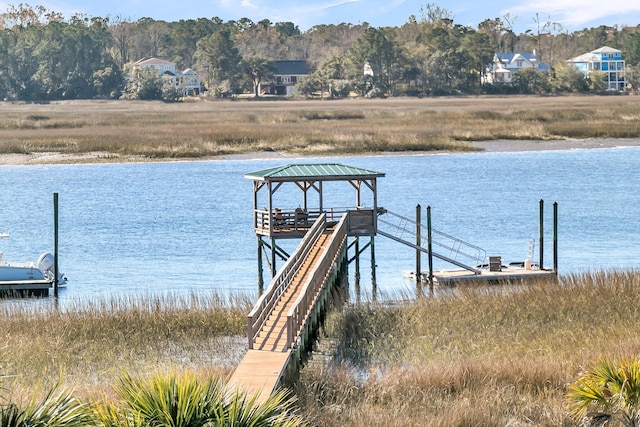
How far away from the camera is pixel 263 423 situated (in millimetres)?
11195

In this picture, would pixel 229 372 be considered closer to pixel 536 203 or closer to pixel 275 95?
pixel 536 203

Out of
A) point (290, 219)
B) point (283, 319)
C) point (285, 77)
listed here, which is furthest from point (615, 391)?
point (285, 77)

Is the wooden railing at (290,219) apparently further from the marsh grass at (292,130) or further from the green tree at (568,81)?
the green tree at (568,81)

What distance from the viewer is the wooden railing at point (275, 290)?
Result: 18.9m

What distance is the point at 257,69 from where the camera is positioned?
161375 mm

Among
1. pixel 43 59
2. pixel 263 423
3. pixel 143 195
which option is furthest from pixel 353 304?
pixel 43 59

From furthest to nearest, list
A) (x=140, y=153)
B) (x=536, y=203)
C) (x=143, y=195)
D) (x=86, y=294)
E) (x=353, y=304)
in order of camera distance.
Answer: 1. (x=140, y=153)
2. (x=143, y=195)
3. (x=536, y=203)
4. (x=86, y=294)
5. (x=353, y=304)

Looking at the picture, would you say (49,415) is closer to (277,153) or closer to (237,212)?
(237,212)

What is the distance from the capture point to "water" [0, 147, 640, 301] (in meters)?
39.1

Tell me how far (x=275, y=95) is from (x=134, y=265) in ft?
416

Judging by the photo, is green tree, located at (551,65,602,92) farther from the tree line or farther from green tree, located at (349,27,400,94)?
green tree, located at (349,27,400,94)

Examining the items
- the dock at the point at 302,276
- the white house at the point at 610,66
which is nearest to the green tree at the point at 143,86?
the white house at the point at 610,66

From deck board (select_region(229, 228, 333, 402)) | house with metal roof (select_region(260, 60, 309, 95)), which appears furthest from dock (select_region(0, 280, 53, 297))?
house with metal roof (select_region(260, 60, 309, 95))

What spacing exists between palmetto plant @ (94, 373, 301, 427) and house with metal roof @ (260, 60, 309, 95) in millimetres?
154461
